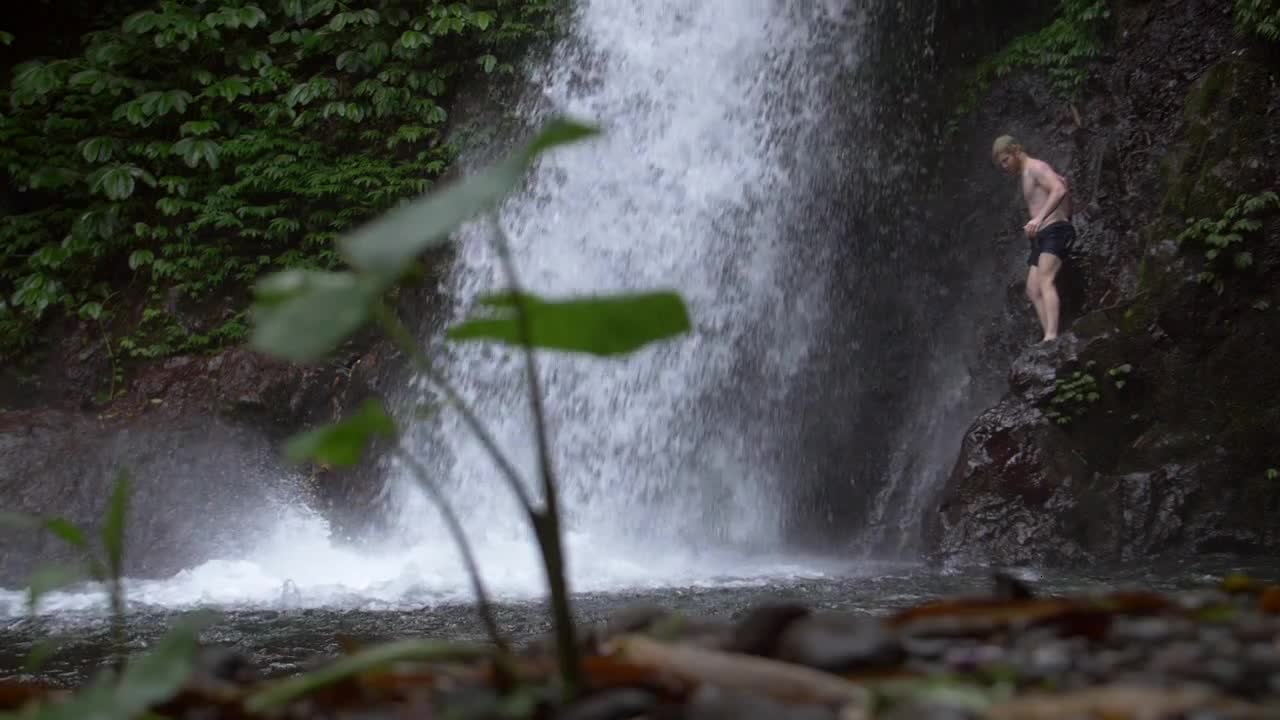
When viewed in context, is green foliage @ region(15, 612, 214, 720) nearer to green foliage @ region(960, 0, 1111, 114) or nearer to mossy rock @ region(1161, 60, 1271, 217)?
mossy rock @ region(1161, 60, 1271, 217)

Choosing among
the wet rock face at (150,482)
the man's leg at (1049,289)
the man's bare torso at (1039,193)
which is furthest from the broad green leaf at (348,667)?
the wet rock face at (150,482)

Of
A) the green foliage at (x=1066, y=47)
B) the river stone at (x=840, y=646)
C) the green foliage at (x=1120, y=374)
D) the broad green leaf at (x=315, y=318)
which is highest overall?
the green foliage at (x=1066, y=47)

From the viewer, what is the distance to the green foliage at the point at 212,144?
10156 mm

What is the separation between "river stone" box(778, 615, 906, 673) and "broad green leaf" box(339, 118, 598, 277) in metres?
0.60

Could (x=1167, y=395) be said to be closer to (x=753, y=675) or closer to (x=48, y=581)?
(x=753, y=675)

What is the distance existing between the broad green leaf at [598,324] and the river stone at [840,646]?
1.28 feet

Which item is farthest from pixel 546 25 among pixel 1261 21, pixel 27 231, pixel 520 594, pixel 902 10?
pixel 520 594

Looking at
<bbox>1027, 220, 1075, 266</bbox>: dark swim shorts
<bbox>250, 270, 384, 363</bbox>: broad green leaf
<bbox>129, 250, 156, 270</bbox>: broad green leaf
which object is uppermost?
<bbox>129, 250, 156, 270</bbox>: broad green leaf

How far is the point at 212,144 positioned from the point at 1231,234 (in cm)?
837

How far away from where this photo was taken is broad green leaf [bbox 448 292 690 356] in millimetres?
1012

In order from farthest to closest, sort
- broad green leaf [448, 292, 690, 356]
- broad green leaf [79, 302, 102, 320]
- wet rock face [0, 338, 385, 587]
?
broad green leaf [79, 302, 102, 320], wet rock face [0, 338, 385, 587], broad green leaf [448, 292, 690, 356]

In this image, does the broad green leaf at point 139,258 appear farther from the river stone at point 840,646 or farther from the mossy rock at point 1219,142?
the river stone at point 840,646

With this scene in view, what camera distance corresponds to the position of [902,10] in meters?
9.90

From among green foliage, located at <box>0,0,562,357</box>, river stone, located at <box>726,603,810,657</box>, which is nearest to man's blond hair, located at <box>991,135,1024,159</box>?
green foliage, located at <box>0,0,562,357</box>
